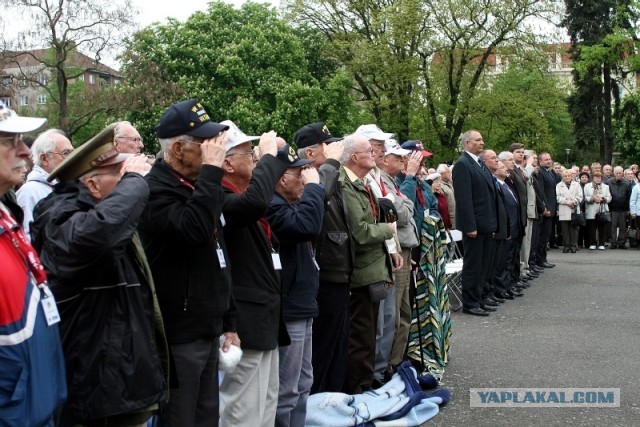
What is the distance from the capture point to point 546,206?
48.3 ft

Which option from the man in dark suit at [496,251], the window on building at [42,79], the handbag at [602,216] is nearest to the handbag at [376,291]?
the man in dark suit at [496,251]

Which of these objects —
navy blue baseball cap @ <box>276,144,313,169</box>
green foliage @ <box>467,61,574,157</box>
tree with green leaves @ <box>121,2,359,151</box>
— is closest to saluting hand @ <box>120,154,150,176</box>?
navy blue baseball cap @ <box>276,144,313,169</box>

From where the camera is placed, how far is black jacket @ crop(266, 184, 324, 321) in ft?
14.5

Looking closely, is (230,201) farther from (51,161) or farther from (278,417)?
(51,161)

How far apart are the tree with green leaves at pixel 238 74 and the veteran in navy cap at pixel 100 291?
30673 mm

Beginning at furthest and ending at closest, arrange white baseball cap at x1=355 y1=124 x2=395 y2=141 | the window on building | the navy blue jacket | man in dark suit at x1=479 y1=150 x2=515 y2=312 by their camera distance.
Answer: the window on building → man in dark suit at x1=479 y1=150 x2=515 y2=312 → the navy blue jacket → white baseball cap at x1=355 y1=124 x2=395 y2=141

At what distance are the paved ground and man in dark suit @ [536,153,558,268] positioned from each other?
203cm

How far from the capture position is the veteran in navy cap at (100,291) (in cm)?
280

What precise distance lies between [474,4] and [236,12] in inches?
479

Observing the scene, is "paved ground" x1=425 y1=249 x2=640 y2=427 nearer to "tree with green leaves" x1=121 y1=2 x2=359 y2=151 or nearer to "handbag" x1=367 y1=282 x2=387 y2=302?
"handbag" x1=367 y1=282 x2=387 y2=302

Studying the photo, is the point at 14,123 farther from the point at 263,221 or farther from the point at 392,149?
the point at 392,149

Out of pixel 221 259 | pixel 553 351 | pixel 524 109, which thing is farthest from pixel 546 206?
pixel 524 109

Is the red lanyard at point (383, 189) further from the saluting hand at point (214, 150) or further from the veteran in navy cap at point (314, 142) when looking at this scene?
the saluting hand at point (214, 150)

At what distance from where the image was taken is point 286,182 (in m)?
4.70
